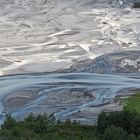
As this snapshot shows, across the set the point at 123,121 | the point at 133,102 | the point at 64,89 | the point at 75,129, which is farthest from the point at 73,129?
the point at 64,89

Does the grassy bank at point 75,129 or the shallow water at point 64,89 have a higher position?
the grassy bank at point 75,129

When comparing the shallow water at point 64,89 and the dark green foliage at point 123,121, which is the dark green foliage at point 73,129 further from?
the shallow water at point 64,89

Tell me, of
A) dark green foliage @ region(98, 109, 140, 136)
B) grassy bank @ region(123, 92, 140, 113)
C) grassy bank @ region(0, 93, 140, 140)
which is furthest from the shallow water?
dark green foliage @ region(98, 109, 140, 136)

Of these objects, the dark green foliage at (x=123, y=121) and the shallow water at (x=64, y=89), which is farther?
the shallow water at (x=64, y=89)

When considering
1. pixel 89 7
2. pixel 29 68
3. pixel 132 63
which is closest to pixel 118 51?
pixel 132 63

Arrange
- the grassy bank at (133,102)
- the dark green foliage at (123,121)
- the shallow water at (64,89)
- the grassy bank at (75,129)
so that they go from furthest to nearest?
the shallow water at (64,89) < the grassy bank at (133,102) < the dark green foliage at (123,121) < the grassy bank at (75,129)

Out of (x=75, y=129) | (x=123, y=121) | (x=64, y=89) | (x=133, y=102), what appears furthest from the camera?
(x=64, y=89)

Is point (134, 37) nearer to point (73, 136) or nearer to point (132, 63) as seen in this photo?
point (132, 63)

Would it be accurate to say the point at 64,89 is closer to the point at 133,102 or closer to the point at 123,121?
the point at 133,102

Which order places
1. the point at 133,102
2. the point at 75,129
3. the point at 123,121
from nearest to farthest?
the point at 123,121
the point at 75,129
the point at 133,102

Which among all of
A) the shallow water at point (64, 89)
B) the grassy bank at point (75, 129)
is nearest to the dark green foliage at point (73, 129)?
the grassy bank at point (75, 129)

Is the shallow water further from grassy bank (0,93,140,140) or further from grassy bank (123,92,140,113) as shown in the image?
grassy bank (0,93,140,140)

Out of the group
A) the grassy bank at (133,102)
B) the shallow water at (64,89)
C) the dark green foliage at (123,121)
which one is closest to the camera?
the dark green foliage at (123,121)
